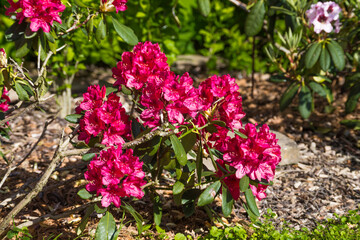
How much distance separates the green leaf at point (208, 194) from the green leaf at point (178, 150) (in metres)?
0.23

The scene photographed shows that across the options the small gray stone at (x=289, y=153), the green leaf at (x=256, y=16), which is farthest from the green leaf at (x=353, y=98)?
the green leaf at (x=256, y=16)

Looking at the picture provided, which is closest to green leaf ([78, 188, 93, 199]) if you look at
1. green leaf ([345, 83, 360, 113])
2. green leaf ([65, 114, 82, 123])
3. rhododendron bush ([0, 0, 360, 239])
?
rhododendron bush ([0, 0, 360, 239])

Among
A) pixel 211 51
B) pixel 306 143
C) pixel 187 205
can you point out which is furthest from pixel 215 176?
pixel 211 51

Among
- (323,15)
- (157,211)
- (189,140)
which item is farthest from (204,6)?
(157,211)

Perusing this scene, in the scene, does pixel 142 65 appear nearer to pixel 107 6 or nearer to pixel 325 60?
pixel 107 6

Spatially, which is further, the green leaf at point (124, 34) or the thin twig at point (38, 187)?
the green leaf at point (124, 34)

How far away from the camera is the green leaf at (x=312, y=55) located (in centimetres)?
304

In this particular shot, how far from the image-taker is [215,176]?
2123 mm

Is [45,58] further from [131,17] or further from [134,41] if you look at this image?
[131,17]

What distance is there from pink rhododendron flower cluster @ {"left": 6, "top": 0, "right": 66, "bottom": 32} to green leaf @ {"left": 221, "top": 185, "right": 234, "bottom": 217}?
1124 mm

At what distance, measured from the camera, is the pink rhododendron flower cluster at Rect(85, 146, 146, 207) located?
1.74m

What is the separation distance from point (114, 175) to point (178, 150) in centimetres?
28

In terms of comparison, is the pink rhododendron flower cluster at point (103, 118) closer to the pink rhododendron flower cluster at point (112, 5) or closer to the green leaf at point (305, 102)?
the pink rhododendron flower cluster at point (112, 5)

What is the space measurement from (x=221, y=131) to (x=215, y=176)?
243 mm
